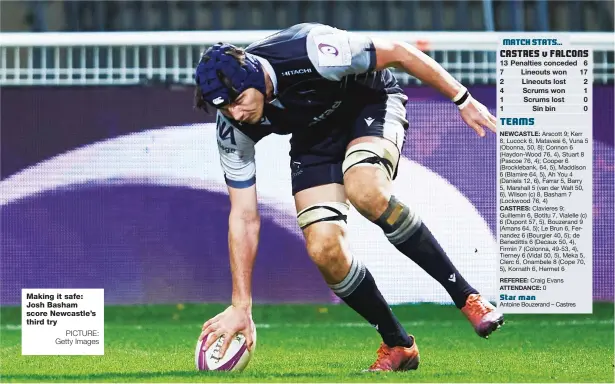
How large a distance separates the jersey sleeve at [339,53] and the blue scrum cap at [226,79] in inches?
11.5

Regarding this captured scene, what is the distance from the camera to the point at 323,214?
227 inches

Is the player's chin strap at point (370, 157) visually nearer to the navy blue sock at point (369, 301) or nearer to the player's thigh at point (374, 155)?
the player's thigh at point (374, 155)

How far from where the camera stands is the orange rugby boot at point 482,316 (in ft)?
17.9

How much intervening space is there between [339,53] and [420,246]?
98cm

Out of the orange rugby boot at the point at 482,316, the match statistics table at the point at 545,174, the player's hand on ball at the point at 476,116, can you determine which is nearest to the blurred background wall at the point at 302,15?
the match statistics table at the point at 545,174

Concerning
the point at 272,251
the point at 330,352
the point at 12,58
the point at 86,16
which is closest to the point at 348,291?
the point at 330,352

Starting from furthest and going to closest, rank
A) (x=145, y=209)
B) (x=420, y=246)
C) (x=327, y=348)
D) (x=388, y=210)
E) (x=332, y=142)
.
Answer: (x=145, y=209)
(x=327, y=348)
(x=332, y=142)
(x=420, y=246)
(x=388, y=210)

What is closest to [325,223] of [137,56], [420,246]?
[420,246]

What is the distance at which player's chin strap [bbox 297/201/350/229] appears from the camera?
18.9 feet

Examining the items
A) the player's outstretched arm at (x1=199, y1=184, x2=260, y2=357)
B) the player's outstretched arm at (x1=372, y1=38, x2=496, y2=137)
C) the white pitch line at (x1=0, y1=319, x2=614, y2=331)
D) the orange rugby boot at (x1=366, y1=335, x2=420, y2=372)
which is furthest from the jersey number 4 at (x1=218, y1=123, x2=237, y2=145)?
the white pitch line at (x1=0, y1=319, x2=614, y2=331)

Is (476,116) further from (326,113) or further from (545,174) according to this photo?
(545,174)

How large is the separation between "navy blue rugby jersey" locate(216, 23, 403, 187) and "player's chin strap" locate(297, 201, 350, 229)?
0.34 m

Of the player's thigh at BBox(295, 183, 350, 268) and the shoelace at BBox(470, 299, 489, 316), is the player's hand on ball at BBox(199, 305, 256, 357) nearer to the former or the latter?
the player's thigh at BBox(295, 183, 350, 268)

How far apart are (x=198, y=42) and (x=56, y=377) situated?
12.4ft
